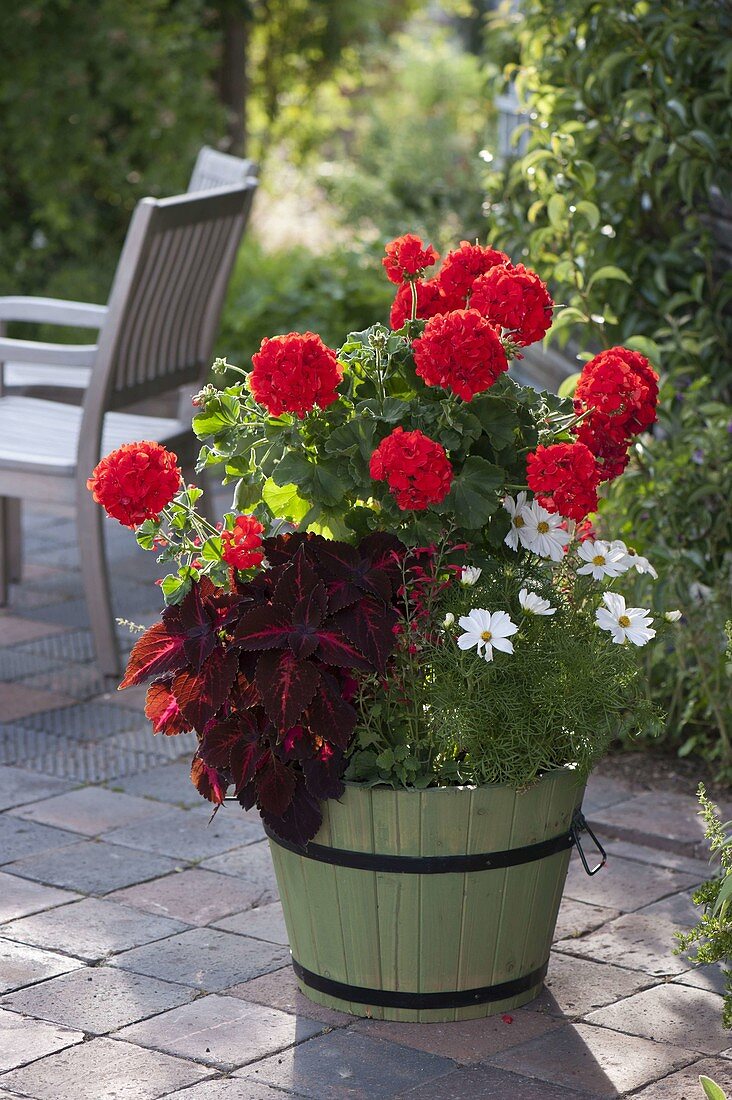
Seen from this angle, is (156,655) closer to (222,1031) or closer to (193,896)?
(222,1031)

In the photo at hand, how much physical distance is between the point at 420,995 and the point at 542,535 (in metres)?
0.77

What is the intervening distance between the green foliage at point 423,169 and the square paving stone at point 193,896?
13.2ft

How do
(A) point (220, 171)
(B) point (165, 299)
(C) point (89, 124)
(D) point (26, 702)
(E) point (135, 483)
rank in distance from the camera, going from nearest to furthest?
(E) point (135, 483) < (D) point (26, 702) < (B) point (165, 299) < (A) point (220, 171) < (C) point (89, 124)

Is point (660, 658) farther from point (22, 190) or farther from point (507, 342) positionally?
point (22, 190)

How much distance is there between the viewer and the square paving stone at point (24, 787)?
333 cm

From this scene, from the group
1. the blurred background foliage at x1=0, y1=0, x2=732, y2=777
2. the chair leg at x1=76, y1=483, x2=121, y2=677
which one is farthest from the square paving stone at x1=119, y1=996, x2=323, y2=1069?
the chair leg at x1=76, y1=483, x2=121, y2=677

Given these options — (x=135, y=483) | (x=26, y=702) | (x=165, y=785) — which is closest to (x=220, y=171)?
(x=26, y=702)

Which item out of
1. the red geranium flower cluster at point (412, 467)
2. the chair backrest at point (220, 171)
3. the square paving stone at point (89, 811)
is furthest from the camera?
the chair backrest at point (220, 171)

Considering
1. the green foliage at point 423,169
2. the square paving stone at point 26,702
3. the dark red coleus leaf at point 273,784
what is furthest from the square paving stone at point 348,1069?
the green foliage at point 423,169

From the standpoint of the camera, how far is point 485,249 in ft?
8.16

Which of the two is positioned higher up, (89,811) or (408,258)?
(408,258)

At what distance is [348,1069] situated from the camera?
224cm

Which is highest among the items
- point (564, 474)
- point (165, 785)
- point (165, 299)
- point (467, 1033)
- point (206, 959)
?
point (564, 474)

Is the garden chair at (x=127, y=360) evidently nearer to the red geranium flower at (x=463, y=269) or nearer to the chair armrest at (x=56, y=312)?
the chair armrest at (x=56, y=312)
